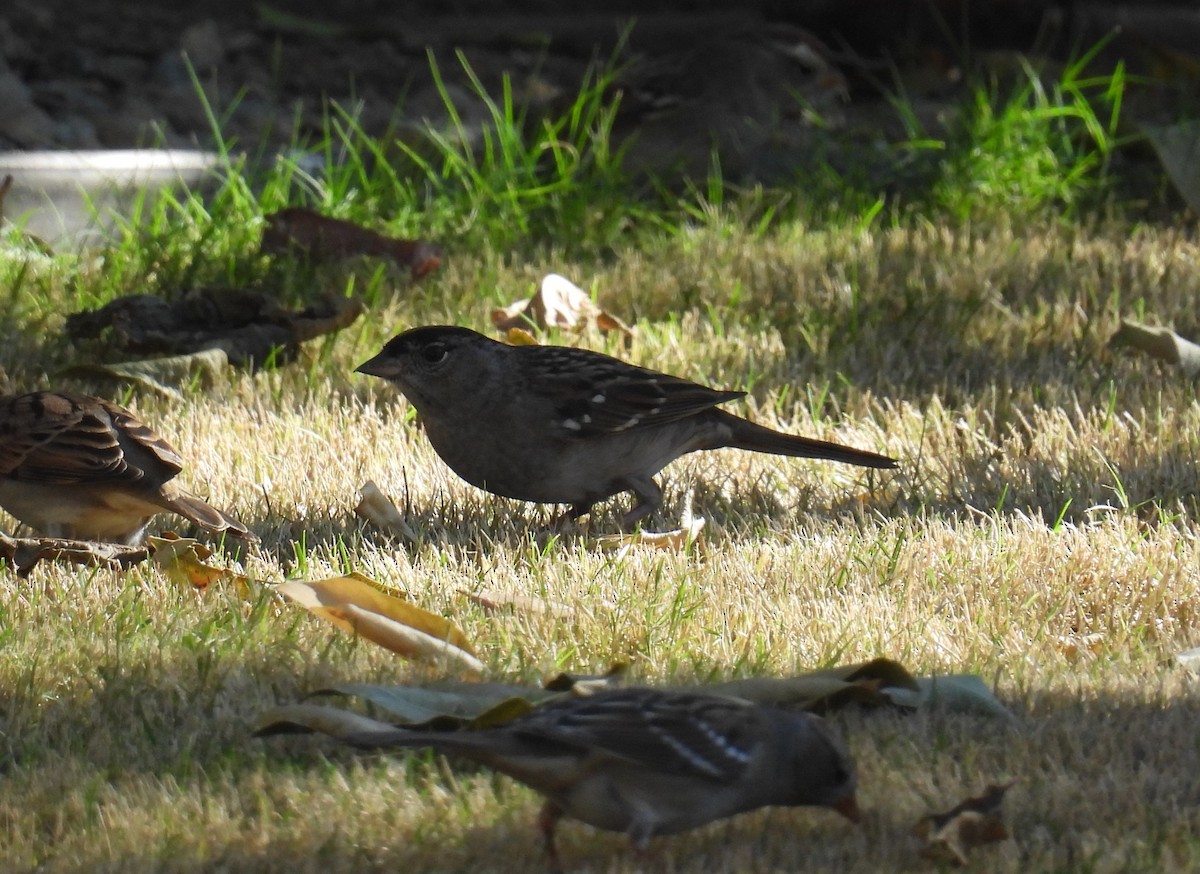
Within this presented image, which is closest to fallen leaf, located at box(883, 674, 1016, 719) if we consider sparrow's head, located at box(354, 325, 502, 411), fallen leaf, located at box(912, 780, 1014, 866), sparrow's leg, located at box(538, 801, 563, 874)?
fallen leaf, located at box(912, 780, 1014, 866)

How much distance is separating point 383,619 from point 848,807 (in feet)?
4.51

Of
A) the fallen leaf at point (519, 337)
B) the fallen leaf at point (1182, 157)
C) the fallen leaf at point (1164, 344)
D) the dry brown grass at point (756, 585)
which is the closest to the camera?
the dry brown grass at point (756, 585)

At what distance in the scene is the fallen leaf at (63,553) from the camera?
15.3 ft

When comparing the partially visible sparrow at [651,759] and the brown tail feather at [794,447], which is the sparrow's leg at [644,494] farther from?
the partially visible sparrow at [651,759]

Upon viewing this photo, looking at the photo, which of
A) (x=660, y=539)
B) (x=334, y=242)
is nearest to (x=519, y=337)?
(x=334, y=242)

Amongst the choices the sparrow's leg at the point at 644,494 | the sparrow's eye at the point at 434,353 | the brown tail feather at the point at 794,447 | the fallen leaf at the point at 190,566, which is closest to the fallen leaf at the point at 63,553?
the fallen leaf at the point at 190,566

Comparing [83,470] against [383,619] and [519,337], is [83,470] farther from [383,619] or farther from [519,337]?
[519,337]

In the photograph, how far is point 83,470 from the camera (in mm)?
4793

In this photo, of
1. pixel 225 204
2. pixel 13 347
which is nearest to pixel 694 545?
pixel 13 347

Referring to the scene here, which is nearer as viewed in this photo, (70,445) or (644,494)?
(70,445)

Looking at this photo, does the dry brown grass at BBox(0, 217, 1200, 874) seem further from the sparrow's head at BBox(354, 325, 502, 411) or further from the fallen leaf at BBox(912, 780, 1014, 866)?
the sparrow's head at BBox(354, 325, 502, 411)

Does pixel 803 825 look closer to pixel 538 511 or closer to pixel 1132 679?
pixel 1132 679

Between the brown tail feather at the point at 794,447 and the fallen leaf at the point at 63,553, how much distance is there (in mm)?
1965

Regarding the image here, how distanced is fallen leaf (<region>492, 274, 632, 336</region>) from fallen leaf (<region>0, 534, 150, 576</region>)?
A: 2.45 metres
